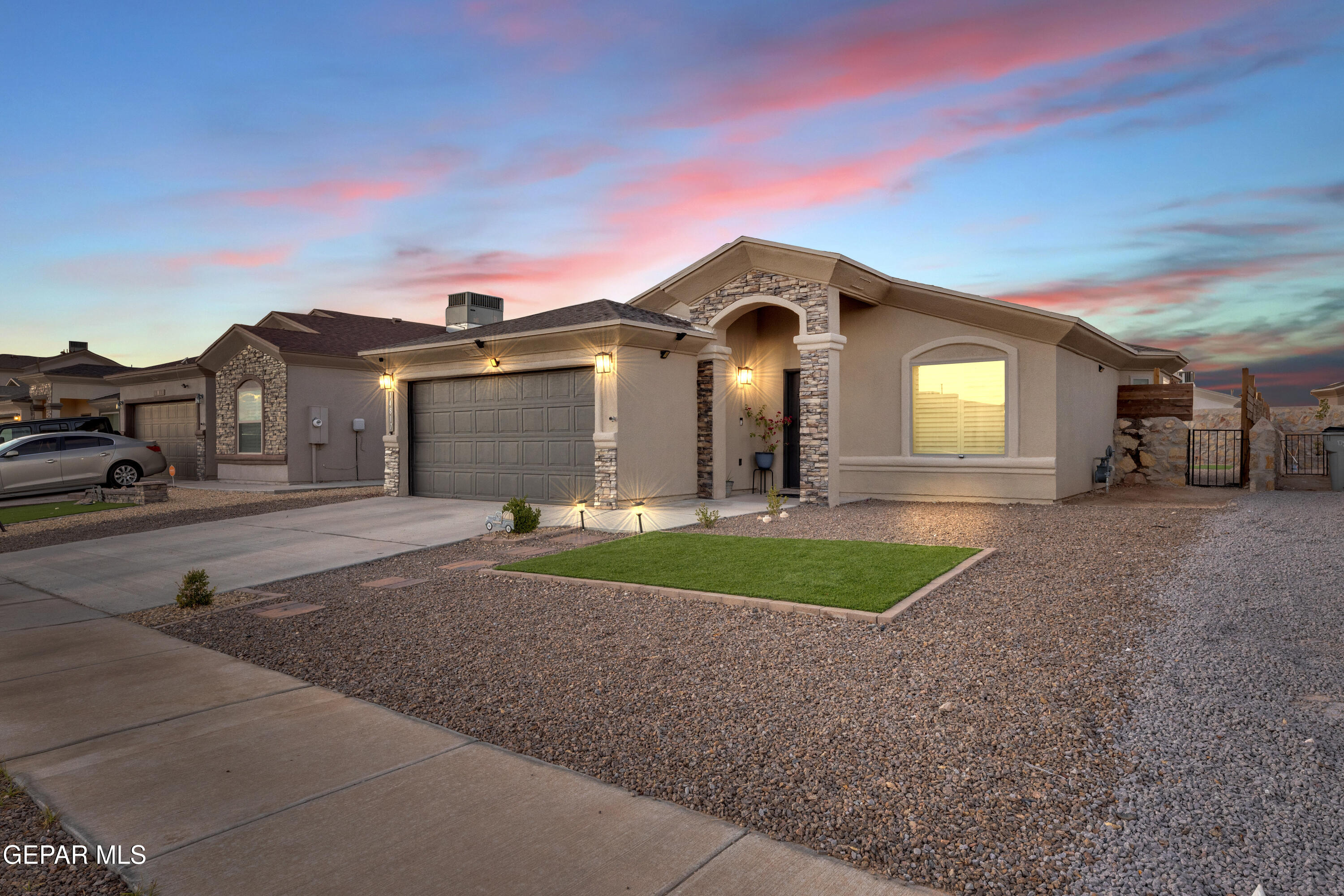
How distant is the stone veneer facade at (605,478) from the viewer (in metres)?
12.4

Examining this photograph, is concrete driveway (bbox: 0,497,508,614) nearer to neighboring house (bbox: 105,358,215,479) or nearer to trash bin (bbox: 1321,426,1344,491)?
neighboring house (bbox: 105,358,215,479)

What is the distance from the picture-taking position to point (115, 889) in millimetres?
2295

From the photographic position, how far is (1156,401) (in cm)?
1558

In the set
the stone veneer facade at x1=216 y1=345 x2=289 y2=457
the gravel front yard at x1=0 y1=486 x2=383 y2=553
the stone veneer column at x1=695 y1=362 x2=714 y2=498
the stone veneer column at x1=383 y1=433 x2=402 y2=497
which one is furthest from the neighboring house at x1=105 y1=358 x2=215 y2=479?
the stone veneer column at x1=695 y1=362 x2=714 y2=498

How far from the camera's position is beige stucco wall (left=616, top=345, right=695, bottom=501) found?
12414mm

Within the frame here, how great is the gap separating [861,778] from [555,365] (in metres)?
11.1

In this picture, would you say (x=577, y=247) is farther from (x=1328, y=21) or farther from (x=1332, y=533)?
(x=1332, y=533)

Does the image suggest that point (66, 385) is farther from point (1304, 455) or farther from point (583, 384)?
point (1304, 455)

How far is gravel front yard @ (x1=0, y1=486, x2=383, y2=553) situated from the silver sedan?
117cm

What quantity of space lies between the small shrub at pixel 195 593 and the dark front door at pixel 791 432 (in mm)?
10721

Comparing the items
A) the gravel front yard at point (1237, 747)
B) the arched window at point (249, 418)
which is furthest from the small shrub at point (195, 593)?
the arched window at point (249, 418)

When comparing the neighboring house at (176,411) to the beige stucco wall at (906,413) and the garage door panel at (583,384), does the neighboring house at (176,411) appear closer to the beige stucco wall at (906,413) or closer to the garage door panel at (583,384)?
the garage door panel at (583,384)

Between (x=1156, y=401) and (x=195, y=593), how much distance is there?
1813 centimetres

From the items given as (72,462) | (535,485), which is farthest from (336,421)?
(535,485)
